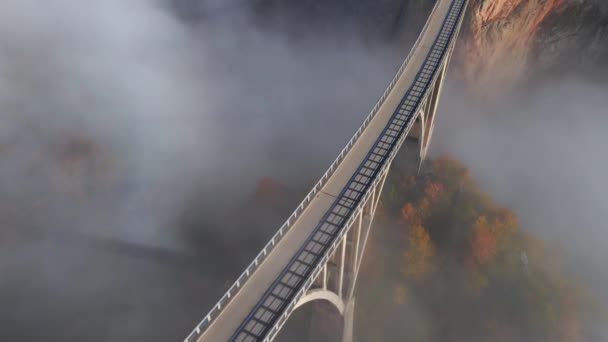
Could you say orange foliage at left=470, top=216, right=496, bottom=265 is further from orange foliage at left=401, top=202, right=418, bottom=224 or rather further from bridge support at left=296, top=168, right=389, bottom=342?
bridge support at left=296, top=168, right=389, bottom=342

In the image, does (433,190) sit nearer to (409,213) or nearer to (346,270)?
(409,213)

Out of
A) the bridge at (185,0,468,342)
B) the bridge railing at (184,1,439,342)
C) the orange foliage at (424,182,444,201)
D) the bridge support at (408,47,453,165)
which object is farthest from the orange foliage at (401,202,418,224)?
the bridge railing at (184,1,439,342)

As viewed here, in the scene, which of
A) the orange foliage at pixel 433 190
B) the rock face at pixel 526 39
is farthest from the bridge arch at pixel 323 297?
the rock face at pixel 526 39

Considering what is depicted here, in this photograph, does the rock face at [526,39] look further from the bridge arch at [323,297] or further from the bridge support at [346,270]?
the bridge arch at [323,297]

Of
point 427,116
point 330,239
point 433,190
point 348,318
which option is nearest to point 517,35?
point 427,116

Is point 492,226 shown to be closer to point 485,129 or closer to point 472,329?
point 472,329
